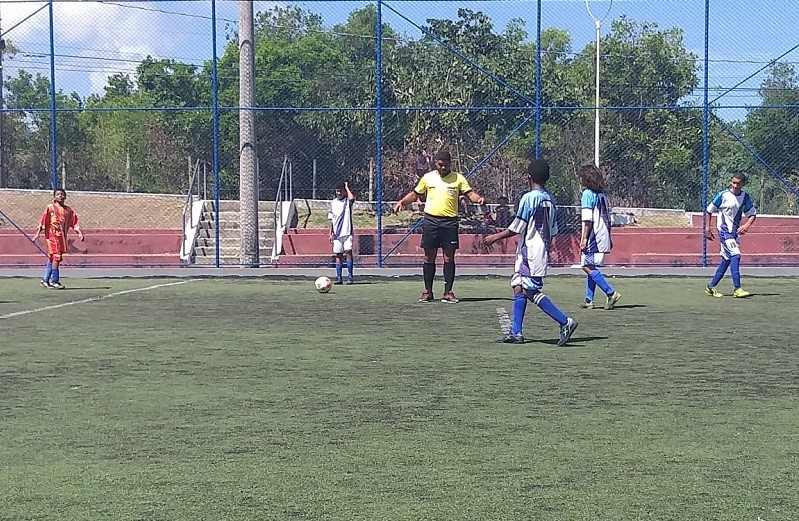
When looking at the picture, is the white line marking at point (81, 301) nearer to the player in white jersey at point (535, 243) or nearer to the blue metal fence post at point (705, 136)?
the player in white jersey at point (535, 243)

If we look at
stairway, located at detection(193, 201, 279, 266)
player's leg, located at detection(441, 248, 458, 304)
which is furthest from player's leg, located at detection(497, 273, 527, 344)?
stairway, located at detection(193, 201, 279, 266)

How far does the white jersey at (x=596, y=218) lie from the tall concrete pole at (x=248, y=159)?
11592mm

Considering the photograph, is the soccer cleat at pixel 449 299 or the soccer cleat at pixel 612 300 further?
the soccer cleat at pixel 449 299

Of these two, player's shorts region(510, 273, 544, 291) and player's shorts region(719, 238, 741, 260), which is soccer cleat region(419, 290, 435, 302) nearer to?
player's shorts region(719, 238, 741, 260)

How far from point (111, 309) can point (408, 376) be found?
703cm

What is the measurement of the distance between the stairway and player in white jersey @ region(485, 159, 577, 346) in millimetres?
14715

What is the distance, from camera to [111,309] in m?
14.6

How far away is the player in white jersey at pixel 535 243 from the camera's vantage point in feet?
34.0

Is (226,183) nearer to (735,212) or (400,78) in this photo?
(400,78)

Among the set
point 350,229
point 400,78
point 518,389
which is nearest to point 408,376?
point 518,389

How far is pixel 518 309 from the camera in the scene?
419 inches

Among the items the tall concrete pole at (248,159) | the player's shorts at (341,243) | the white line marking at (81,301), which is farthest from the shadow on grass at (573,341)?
the tall concrete pole at (248,159)

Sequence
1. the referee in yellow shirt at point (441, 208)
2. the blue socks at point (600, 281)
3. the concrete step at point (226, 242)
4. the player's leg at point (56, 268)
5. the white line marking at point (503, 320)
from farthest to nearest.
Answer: the concrete step at point (226, 242) → the player's leg at point (56, 268) → the referee in yellow shirt at point (441, 208) → the blue socks at point (600, 281) → the white line marking at point (503, 320)

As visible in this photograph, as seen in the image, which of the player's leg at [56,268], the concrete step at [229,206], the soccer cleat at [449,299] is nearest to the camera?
the soccer cleat at [449,299]
